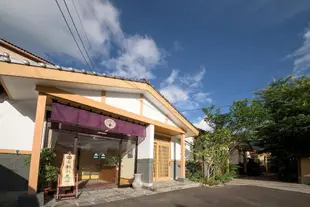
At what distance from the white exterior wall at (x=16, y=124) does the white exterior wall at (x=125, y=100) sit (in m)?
2.65

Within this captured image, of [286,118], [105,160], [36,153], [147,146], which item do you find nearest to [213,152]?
[147,146]

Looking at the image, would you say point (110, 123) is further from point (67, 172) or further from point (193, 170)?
point (193, 170)

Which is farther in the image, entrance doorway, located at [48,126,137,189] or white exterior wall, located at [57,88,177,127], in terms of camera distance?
entrance doorway, located at [48,126,137,189]

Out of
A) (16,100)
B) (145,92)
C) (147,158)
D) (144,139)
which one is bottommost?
(147,158)

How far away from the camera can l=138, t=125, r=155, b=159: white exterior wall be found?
8.49 m

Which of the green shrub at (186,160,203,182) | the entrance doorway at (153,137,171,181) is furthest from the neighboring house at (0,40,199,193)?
the green shrub at (186,160,203,182)

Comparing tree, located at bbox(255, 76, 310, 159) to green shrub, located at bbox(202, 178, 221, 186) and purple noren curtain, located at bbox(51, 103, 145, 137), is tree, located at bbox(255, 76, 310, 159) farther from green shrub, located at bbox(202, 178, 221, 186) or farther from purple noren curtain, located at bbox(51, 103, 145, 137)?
purple noren curtain, located at bbox(51, 103, 145, 137)

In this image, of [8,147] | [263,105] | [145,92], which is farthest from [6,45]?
[263,105]

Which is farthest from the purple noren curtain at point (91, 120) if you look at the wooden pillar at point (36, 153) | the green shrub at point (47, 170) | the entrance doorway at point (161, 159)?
the entrance doorway at point (161, 159)

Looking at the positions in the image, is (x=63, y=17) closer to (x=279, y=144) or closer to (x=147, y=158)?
(x=147, y=158)

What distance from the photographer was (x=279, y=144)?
13562 mm

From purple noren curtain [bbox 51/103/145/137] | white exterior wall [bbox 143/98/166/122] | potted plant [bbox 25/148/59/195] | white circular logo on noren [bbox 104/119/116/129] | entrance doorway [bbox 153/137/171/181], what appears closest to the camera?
potted plant [bbox 25/148/59/195]

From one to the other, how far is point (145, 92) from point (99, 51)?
2.93 m

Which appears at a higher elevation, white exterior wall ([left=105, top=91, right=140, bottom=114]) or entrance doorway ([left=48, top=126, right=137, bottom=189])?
white exterior wall ([left=105, top=91, right=140, bottom=114])
